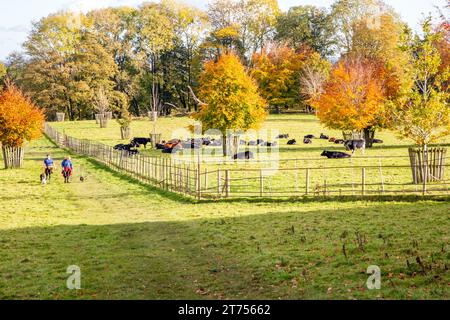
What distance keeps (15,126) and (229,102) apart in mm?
17262

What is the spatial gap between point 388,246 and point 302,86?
7038cm

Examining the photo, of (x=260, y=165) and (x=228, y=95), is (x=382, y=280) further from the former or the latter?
(x=228, y=95)

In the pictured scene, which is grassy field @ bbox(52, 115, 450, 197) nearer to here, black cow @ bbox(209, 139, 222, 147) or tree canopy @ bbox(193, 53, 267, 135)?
black cow @ bbox(209, 139, 222, 147)

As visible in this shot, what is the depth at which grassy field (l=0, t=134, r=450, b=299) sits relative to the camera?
1284cm

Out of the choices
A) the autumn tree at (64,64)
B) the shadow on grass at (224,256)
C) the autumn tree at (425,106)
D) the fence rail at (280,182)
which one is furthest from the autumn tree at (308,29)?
the shadow on grass at (224,256)

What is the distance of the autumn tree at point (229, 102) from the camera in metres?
45.1

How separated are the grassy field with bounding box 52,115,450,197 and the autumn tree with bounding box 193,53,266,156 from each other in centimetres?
298

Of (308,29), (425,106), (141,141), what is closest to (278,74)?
(308,29)

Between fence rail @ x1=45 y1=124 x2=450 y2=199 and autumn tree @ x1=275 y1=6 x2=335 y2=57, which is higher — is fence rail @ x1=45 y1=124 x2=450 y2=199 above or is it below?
below

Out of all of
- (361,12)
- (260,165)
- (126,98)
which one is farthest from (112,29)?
(260,165)

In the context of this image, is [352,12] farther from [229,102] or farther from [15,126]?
[15,126]

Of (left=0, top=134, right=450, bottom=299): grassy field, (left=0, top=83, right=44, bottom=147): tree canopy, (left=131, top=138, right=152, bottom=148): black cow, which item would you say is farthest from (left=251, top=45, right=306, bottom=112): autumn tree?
(left=0, top=134, right=450, bottom=299): grassy field

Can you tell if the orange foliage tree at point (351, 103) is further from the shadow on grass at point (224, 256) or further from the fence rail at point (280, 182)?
the shadow on grass at point (224, 256)

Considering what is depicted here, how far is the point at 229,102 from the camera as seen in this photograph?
45.1m
